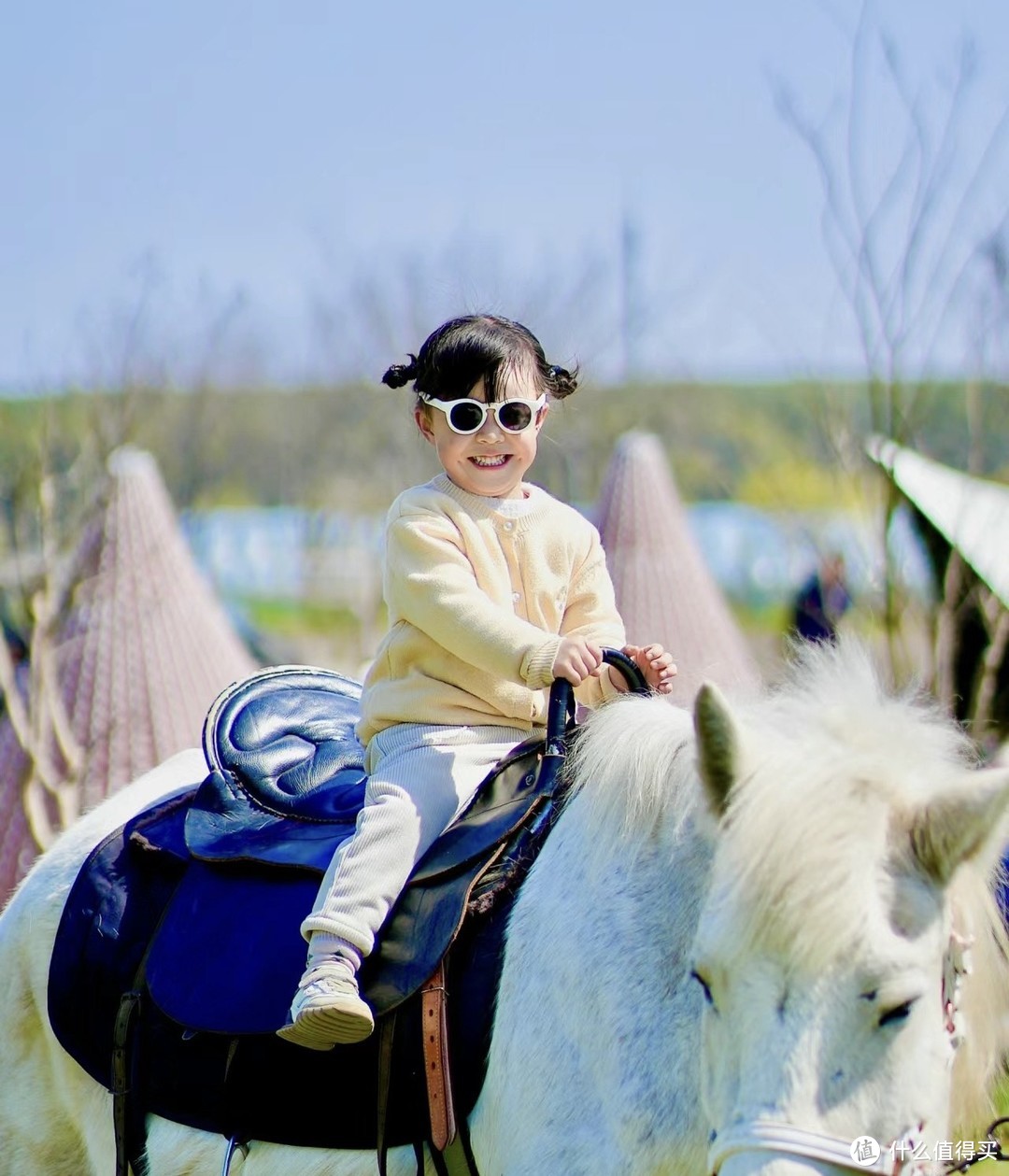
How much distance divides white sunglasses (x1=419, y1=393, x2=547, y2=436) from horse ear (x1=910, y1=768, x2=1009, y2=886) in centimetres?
126

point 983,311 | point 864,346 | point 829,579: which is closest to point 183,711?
point 829,579

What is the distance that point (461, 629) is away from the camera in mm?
2682

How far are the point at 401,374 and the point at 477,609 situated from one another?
658 millimetres

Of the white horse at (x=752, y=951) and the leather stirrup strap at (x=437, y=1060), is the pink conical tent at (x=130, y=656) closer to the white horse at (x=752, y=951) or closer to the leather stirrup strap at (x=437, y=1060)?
the white horse at (x=752, y=951)

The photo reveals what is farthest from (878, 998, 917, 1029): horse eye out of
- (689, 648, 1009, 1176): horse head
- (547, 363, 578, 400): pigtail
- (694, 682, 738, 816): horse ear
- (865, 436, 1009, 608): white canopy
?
(865, 436, 1009, 608): white canopy

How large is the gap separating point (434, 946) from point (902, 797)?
91cm

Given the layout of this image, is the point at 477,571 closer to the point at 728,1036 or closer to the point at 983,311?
the point at 728,1036

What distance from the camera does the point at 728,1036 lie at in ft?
6.48

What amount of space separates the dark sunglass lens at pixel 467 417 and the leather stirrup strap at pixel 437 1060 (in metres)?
1.07

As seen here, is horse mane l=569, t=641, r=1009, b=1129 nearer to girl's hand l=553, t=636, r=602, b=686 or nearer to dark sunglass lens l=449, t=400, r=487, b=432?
girl's hand l=553, t=636, r=602, b=686

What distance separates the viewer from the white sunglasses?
287 cm

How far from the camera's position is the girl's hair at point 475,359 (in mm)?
2881

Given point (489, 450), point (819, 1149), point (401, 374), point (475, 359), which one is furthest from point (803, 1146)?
point (401, 374)

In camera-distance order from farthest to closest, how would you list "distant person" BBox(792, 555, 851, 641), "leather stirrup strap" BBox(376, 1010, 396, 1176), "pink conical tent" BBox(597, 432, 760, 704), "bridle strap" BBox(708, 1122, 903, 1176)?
"pink conical tent" BBox(597, 432, 760, 704) → "distant person" BBox(792, 555, 851, 641) → "leather stirrup strap" BBox(376, 1010, 396, 1176) → "bridle strap" BBox(708, 1122, 903, 1176)
